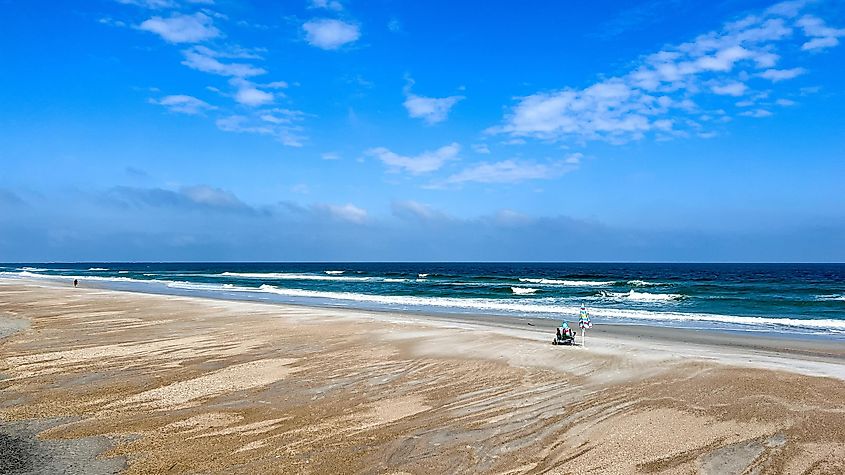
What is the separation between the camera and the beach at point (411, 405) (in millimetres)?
7109

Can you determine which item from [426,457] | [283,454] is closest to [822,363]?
[426,457]

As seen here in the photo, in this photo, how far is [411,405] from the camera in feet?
31.7

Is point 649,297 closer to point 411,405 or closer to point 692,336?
point 692,336

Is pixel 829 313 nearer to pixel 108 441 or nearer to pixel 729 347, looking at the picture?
pixel 729 347

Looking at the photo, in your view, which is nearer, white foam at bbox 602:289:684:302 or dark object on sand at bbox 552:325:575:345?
dark object on sand at bbox 552:325:575:345

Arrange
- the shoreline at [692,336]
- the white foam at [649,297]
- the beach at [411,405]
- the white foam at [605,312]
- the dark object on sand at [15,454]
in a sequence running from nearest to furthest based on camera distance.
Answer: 1. the dark object on sand at [15,454]
2. the beach at [411,405]
3. the shoreline at [692,336]
4. the white foam at [605,312]
5. the white foam at [649,297]

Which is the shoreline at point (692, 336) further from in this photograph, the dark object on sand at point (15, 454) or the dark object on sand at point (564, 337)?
the dark object on sand at point (15, 454)

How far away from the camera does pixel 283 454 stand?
715cm

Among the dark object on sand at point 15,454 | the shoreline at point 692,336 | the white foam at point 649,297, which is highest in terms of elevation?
the white foam at point 649,297

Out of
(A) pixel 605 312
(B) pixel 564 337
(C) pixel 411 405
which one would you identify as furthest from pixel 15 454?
(A) pixel 605 312

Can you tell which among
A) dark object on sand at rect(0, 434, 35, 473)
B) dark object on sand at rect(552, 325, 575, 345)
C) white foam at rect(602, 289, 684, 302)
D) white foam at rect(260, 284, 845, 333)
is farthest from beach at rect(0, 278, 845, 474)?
white foam at rect(602, 289, 684, 302)

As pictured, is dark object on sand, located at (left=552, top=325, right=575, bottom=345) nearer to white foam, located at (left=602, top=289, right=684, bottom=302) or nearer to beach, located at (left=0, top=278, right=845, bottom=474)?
beach, located at (left=0, top=278, right=845, bottom=474)

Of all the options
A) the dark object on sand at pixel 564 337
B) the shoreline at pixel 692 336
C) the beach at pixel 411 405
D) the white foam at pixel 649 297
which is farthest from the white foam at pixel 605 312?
the dark object on sand at pixel 564 337

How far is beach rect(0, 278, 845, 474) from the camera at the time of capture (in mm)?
7109
